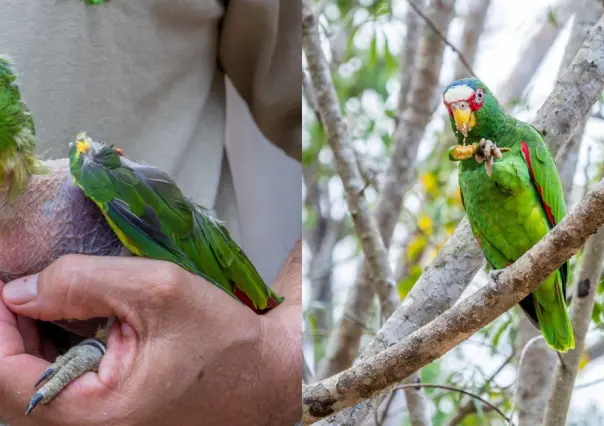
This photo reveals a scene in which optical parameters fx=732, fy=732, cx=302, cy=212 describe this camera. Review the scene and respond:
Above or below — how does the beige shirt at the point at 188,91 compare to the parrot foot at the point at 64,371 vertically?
above

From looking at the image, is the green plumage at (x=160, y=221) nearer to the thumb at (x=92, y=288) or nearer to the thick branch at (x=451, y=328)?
the thumb at (x=92, y=288)

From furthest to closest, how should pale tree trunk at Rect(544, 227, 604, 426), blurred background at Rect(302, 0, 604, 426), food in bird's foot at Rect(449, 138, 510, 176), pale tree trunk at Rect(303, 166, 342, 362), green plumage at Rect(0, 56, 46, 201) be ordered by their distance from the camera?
1. pale tree trunk at Rect(303, 166, 342, 362)
2. blurred background at Rect(302, 0, 604, 426)
3. pale tree trunk at Rect(544, 227, 604, 426)
4. food in bird's foot at Rect(449, 138, 510, 176)
5. green plumage at Rect(0, 56, 46, 201)

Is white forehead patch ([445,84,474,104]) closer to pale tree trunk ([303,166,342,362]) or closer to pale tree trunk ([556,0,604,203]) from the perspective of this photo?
pale tree trunk ([556,0,604,203])

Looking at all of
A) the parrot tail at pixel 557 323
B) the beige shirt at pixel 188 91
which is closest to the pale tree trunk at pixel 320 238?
the parrot tail at pixel 557 323

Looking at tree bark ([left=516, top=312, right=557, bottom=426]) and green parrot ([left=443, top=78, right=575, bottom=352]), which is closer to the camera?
green parrot ([left=443, top=78, right=575, bottom=352])

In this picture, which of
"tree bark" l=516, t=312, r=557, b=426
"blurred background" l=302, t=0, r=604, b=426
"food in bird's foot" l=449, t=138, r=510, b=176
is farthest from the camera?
"blurred background" l=302, t=0, r=604, b=426

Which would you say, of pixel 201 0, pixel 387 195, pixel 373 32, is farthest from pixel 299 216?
pixel 373 32

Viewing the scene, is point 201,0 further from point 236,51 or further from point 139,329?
point 139,329

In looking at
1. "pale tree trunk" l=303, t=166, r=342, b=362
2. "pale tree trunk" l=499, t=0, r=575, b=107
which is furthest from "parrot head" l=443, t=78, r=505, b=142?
"pale tree trunk" l=303, t=166, r=342, b=362

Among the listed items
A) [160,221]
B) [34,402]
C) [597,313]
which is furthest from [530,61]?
[34,402]
